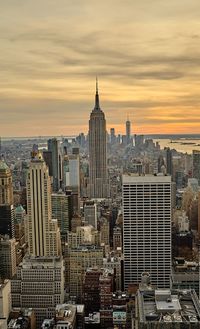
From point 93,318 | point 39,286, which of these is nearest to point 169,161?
point 39,286

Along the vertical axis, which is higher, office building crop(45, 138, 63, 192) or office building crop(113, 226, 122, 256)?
office building crop(45, 138, 63, 192)

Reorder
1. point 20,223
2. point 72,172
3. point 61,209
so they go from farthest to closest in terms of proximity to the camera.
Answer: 1. point 72,172
2. point 61,209
3. point 20,223

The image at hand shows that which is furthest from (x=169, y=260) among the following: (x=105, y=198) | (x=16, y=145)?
(x=105, y=198)

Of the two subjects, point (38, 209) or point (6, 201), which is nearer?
point (38, 209)

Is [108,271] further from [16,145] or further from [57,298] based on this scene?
[16,145]

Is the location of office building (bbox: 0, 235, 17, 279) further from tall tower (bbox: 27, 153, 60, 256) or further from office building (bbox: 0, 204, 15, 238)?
office building (bbox: 0, 204, 15, 238)

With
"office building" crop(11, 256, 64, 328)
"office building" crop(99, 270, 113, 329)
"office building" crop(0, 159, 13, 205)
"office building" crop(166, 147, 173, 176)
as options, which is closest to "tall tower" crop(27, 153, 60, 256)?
"office building" crop(0, 159, 13, 205)

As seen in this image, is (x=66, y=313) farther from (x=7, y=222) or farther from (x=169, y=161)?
(x=169, y=161)

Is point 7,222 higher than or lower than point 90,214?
higher
